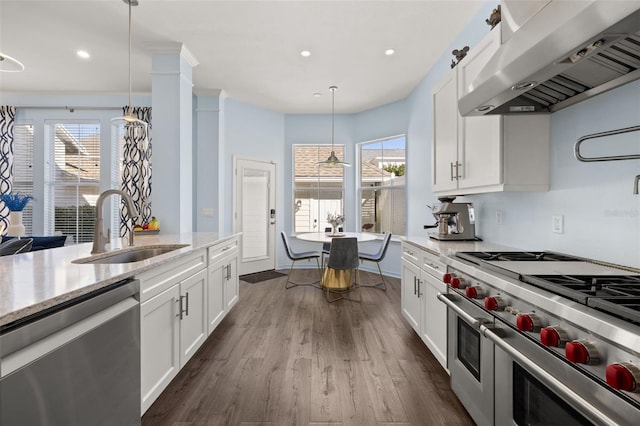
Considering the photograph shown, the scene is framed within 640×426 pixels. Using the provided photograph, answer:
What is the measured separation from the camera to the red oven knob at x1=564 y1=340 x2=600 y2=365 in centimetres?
83

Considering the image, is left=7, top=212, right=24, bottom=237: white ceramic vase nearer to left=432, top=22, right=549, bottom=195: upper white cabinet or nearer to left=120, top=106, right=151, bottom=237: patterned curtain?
left=120, top=106, right=151, bottom=237: patterned curtain

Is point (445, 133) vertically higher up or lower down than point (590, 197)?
higher up

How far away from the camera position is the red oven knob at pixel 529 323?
1.05 metres

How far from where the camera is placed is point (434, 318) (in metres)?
2.19

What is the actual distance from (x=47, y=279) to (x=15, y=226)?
166 inches

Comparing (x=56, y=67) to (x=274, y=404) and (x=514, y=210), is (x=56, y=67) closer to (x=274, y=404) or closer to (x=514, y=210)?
(x=274, y=404)

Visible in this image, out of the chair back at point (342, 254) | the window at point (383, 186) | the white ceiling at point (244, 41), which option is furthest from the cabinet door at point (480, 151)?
the window at point (383, 186)

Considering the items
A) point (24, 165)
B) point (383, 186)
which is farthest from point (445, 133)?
point (24, 165)

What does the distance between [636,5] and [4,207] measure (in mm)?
7143

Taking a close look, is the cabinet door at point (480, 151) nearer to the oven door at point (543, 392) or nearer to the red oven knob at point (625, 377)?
the oven door at point (543, 392)

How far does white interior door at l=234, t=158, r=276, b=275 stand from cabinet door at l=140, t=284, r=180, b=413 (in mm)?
3381

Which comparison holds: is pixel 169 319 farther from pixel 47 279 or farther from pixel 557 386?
pixel 557 386

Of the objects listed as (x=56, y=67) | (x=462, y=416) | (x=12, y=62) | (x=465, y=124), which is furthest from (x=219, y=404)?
(x=56, y=67)

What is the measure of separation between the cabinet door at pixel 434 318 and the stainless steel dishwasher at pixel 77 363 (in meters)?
1.83
